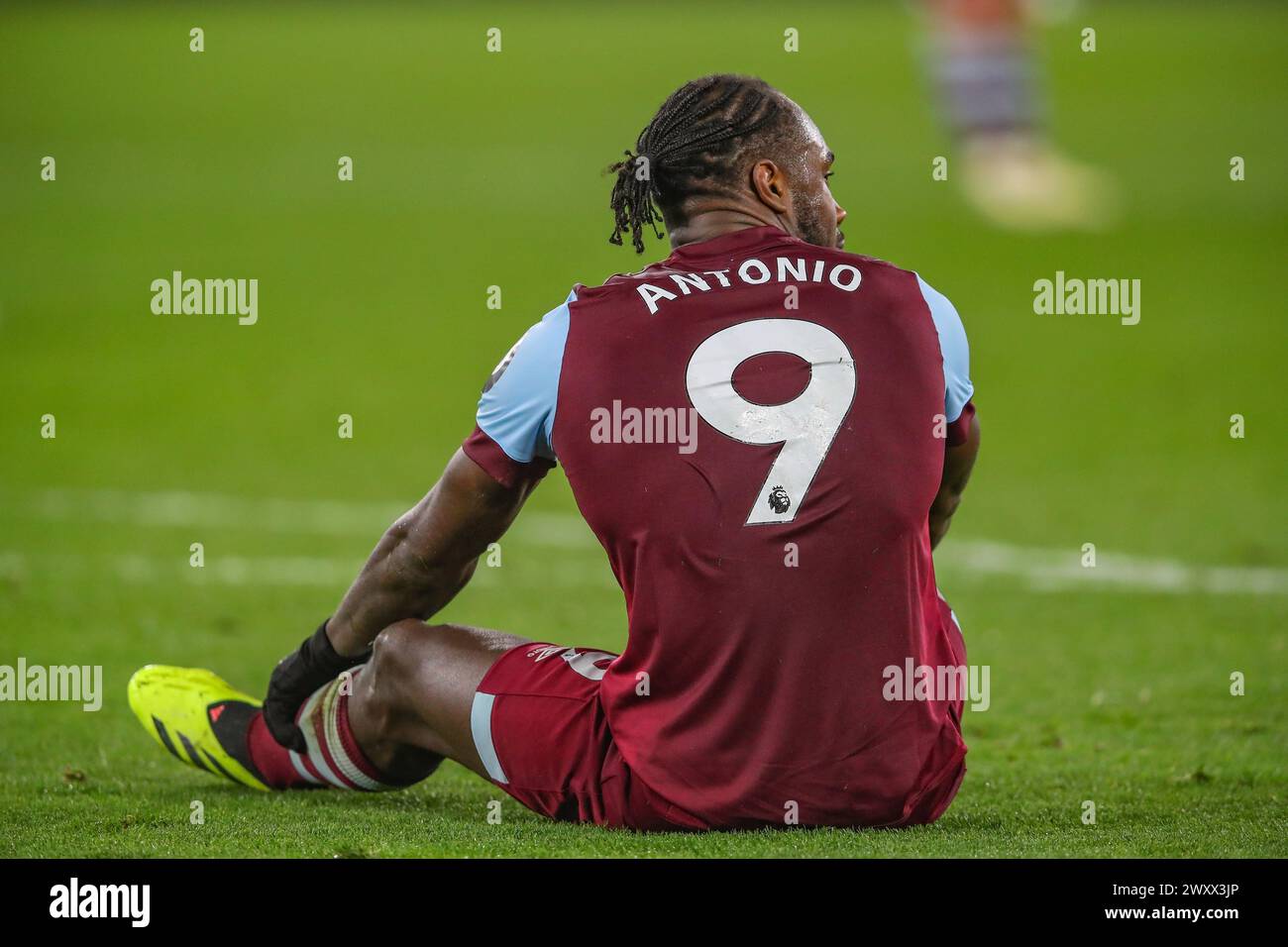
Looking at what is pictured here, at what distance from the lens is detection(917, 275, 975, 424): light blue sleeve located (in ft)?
14.6

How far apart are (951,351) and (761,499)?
608mm

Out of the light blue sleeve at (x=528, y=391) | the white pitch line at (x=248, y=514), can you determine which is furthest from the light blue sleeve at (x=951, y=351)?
the white pitch line at (x=248, y=514)

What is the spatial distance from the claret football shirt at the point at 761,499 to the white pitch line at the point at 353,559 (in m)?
4.36

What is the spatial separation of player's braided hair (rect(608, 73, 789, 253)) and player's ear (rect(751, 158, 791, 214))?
46 mm

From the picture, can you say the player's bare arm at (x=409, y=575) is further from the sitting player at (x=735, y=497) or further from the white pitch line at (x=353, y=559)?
the white pitch line at (x=353, y=559)

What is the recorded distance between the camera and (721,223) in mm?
4562

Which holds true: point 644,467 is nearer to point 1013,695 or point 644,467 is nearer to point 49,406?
point 1013,695

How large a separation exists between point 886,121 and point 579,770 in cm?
2701

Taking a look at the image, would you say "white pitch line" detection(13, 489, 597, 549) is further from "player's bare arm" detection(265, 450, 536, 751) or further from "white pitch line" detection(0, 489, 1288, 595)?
"player's bare arm" detection(265, 450, 536, 751)

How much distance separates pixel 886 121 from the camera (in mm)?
30578

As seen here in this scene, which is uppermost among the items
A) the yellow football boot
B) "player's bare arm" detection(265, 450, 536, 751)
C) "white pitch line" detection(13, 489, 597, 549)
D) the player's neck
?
the player's neck

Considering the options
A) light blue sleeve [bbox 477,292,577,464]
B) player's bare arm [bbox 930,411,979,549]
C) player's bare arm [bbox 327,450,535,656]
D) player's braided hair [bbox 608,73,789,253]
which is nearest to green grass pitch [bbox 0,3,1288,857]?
player's bare arm [bbox 327,450,535,656]

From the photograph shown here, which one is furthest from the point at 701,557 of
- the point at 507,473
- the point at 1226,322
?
the point at 1226,322

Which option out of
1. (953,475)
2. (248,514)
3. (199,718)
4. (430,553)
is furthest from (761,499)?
(248,514)
